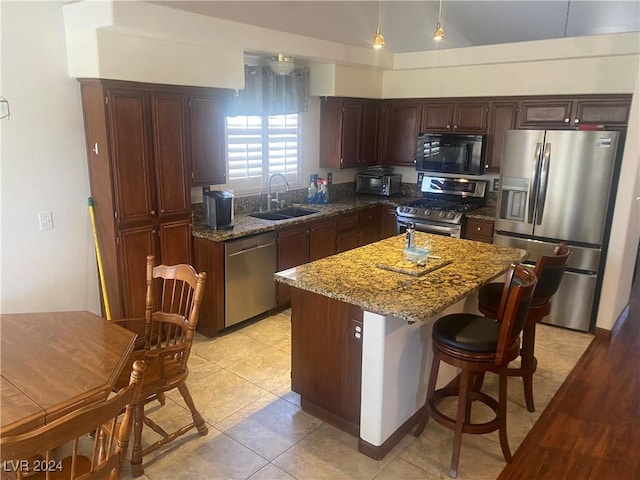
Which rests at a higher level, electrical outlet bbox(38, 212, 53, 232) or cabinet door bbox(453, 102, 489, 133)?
cabinet door bbox(453, 102, 489, 133)

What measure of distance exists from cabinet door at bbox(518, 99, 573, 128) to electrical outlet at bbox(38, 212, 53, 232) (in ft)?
14.2

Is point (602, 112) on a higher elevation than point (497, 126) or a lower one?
higher

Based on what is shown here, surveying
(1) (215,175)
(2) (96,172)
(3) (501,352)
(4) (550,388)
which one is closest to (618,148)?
(4) (550,388)

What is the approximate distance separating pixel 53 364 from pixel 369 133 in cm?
450

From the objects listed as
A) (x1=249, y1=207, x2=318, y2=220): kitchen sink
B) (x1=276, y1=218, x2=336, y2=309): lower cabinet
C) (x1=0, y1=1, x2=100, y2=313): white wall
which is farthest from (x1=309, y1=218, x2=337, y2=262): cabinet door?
(x1=0, y1=1, x2=100, y2=313): white wall

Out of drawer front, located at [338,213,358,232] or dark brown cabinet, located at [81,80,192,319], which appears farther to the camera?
drawer front, located at [338,213,358,232]

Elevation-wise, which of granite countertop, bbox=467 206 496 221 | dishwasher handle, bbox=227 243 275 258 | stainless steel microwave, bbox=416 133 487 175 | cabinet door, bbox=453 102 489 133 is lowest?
dishwasher handle, bbox=227 243 275 258

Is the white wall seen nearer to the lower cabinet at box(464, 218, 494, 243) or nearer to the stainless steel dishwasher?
the stainless steel dishwasher

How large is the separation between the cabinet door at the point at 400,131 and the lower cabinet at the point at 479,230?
3.83 feet

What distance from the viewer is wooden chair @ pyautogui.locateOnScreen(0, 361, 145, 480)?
1.36 metres

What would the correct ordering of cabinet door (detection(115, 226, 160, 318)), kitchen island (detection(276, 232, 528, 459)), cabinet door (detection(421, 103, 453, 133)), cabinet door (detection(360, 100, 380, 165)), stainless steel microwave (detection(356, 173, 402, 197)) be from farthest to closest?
1. stainless steel microwave (detection(356, 173, 402, 197))
2. cabinet door (detection(360, 100, 380, 165))
3. cabinet door (detection(421, 103, 453, 133))
4. cabinet door (detection(115, 226, 160, 318))
5. kitchen island (detection(276, 232, 528, 459))

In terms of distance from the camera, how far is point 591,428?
2.96 meters

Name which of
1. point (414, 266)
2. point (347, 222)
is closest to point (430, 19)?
point (347, 222)

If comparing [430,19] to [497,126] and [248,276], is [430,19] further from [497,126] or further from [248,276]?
[248,276]
